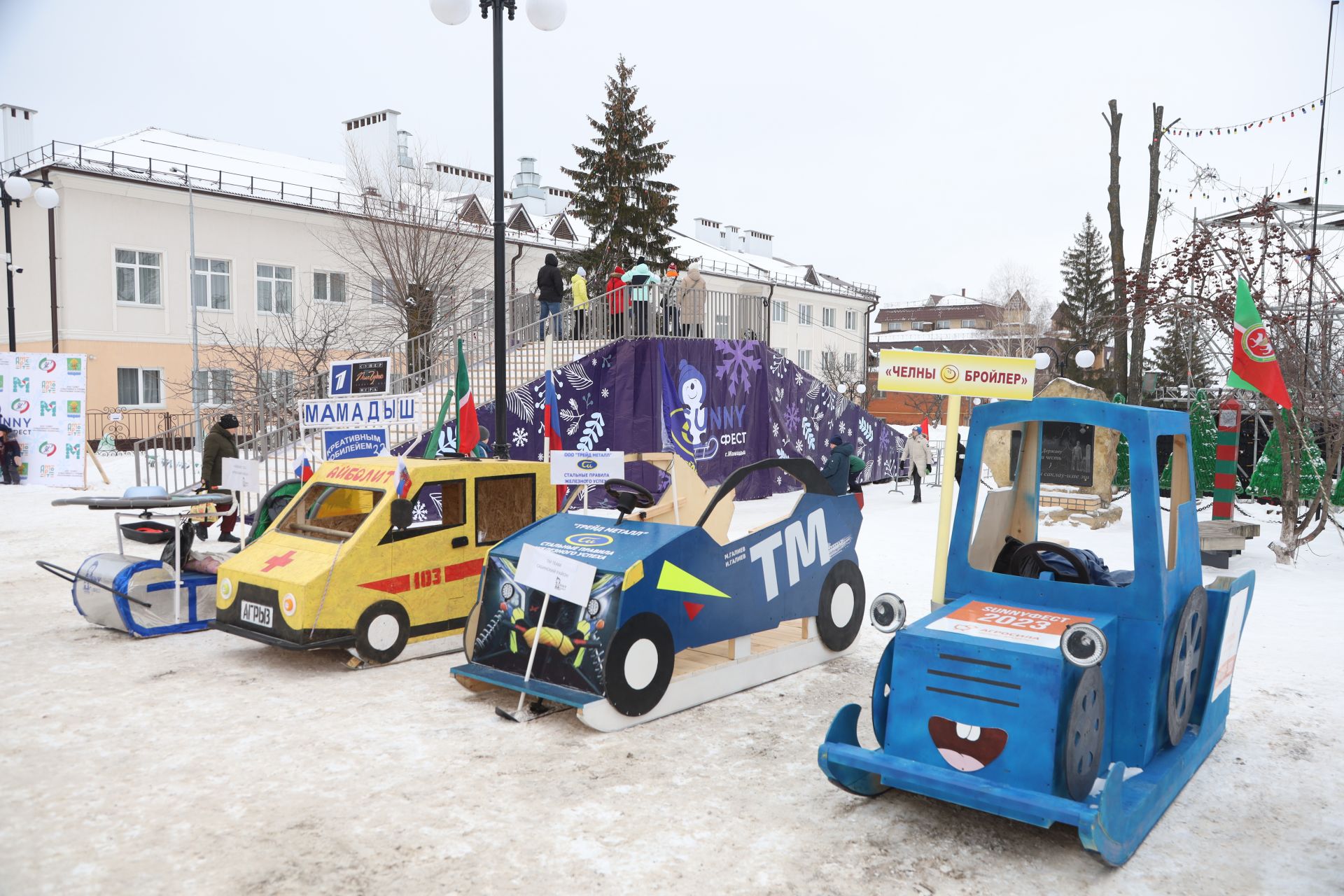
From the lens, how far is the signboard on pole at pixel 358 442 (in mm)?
10195

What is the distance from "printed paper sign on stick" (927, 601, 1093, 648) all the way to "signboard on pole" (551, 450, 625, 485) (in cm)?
356

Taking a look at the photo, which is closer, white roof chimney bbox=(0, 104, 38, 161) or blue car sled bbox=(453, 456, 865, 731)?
blue car sled bbox=(453, 456, 865, 731)

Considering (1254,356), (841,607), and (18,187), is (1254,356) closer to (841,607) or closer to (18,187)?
(841,607)

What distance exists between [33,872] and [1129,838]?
5.03 meters

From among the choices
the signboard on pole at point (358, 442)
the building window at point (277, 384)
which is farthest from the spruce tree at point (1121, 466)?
the building window at point (277, 384)

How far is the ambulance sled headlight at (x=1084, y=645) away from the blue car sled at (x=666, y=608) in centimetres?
276

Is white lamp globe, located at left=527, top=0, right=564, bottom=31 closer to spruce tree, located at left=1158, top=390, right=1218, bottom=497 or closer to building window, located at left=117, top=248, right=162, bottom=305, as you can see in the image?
spruce tree, located at left=1158, top=390, right=1218, bottom=497

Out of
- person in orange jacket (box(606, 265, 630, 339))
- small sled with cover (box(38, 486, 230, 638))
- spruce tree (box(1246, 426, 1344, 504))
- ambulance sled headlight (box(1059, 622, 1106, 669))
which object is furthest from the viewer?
person in orange jacket (box(606, 265, 630, 339))

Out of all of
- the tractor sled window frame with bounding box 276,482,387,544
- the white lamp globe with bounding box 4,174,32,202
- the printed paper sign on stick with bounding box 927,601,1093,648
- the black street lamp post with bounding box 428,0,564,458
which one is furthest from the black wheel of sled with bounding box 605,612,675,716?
the white lamp globe with bounding box 4,174,32,202

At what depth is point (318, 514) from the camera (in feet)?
27.5

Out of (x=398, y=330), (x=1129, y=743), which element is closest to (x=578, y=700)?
(x=1129, y=743)

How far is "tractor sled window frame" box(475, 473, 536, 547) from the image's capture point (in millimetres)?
8383

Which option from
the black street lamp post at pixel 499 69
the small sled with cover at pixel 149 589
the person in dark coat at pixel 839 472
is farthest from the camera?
the black street lamp post at pixel 499 69

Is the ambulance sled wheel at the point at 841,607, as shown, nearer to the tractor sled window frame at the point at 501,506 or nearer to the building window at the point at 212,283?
the tractor sled window frame at the point at 501,506
